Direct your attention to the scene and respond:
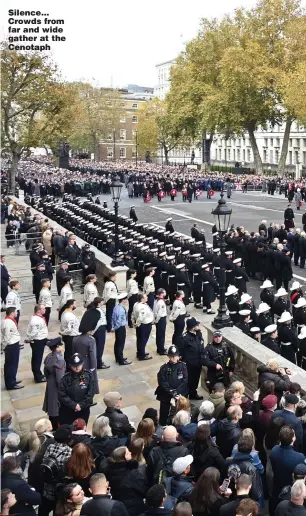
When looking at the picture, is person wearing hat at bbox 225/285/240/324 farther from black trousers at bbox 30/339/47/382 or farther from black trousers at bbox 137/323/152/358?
black trousers at bbox 30/339/47/382

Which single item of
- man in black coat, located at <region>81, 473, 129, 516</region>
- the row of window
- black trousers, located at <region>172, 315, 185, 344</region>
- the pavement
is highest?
the row of window

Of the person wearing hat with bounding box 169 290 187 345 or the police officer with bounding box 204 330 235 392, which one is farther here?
the person wearing hat with bounding box 169 290 187 345

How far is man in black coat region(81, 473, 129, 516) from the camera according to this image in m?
4.37

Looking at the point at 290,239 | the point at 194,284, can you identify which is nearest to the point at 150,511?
the point at 194,284

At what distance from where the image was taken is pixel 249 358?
8.40 m

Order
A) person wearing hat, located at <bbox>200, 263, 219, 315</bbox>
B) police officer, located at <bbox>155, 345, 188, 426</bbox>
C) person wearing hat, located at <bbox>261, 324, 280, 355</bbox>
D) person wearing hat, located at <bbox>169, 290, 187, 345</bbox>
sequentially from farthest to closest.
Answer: person wearing hat, located at <bbox>200, 263, 219, 315</bbox>, person wearing hat, located at <bbox>169, 290, 187, 345</bbox>, person wearing hat, located at <bbox>261, 324, 280, 355</bbox>, police officer, located at <bbox>155, 345, 188, 426</bbox>

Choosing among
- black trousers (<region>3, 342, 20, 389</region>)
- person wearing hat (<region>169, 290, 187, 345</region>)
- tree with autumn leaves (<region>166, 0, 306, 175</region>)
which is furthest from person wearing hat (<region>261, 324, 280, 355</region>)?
tree with autumn leaves (<region>166, 0, 306, 175</region>)

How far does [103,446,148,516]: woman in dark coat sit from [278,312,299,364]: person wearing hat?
16.0 ft

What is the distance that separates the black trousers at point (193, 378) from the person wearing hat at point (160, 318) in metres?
2.13

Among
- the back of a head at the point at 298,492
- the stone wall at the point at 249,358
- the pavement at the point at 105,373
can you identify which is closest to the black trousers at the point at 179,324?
the pavement at the point at 105,373

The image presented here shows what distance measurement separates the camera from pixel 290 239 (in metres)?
19.6

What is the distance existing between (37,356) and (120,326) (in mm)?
1681

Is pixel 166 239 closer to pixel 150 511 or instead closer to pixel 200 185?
pixel 150 511

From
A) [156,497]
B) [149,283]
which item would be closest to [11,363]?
[149,283]
